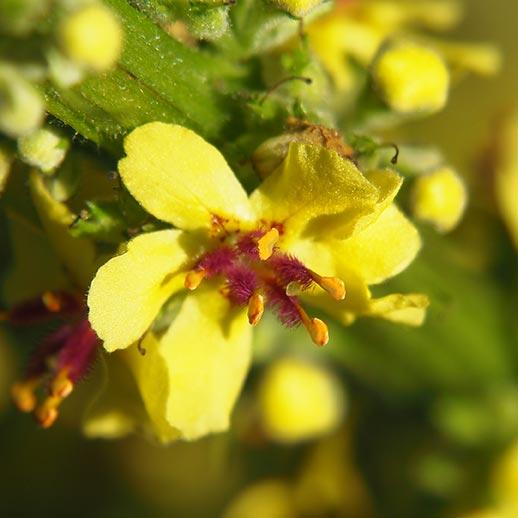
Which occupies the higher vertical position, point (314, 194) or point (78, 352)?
point (314, 194)

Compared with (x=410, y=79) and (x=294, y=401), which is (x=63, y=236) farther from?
(x=294, y=401)

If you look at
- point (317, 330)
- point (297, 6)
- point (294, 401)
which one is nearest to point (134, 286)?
point (317, 330)

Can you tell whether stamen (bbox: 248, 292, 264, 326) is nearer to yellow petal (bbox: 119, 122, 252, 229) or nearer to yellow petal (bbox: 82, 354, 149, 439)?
yellow petal (bbox: 119, 122, 252, 229)

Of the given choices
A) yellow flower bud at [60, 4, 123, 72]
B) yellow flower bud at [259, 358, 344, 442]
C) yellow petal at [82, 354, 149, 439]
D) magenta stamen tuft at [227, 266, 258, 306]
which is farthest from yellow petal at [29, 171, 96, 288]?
yellow flower bud at [259, 358, 344, 442]

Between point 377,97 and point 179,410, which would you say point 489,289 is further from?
point 179,410

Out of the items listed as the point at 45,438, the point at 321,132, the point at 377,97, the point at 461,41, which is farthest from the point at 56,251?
the point at 461,41

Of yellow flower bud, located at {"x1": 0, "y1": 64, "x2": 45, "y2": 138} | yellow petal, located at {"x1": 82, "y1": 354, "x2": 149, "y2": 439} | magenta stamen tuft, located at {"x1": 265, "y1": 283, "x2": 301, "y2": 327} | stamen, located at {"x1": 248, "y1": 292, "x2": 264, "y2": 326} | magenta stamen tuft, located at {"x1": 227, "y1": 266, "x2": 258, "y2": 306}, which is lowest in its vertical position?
yellow petal, located at {"x1": 82, "y1": 354, "x2": 149, "y2": 439}
